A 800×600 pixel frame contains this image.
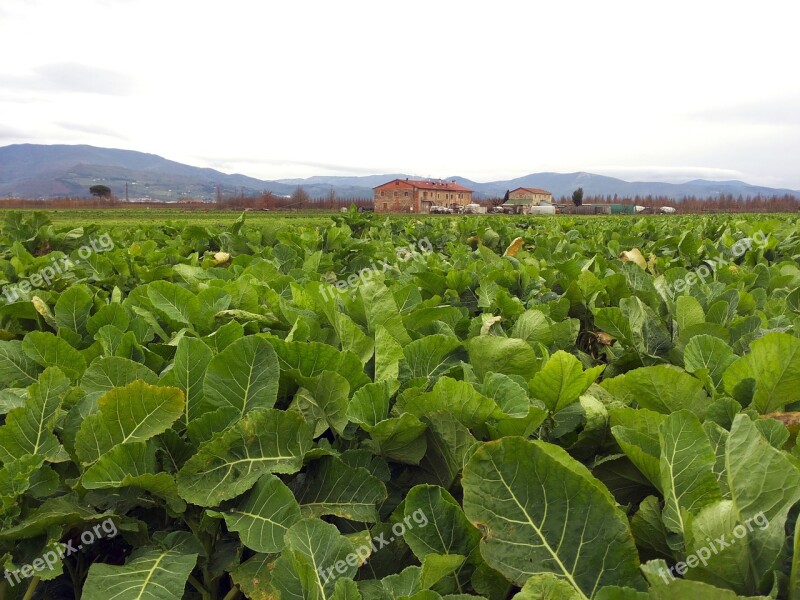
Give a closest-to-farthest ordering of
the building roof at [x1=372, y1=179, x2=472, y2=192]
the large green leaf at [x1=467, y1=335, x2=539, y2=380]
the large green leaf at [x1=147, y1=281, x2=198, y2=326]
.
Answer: the large green leaf at [x1=467, y1=335, x2=539, y2=380], the large green leaf at [x1=147, y1=281, x2=198, y2=326], the building roof at [x1=372, y1=179, x2=472, y2=192]

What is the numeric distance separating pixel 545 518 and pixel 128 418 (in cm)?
90

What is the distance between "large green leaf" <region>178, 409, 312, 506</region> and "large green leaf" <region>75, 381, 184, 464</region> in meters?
0.13

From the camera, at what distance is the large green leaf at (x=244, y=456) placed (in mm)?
1146

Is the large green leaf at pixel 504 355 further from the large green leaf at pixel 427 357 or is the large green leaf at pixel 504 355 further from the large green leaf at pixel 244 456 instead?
the large green leaf at pixel 244 456

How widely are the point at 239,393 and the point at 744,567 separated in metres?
1.05

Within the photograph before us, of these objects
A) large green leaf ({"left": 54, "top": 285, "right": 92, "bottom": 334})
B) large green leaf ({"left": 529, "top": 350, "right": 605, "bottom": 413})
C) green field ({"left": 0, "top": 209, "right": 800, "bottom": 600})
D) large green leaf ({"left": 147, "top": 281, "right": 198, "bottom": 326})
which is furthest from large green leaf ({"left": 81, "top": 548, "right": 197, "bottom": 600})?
large green leaf ({"left": 54, "top": 285, "right": 92, "bottom": 334})

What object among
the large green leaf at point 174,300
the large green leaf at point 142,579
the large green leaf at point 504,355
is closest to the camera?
the large green leaf at point 142,579

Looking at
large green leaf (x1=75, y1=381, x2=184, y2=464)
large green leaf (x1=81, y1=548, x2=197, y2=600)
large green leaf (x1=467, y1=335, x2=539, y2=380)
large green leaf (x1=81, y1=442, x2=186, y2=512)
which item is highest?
large green leaf (x1=467, y1=335, x2=539, y2=380)

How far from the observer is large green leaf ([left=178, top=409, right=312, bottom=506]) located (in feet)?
3.76

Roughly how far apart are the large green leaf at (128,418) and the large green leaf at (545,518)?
69cm

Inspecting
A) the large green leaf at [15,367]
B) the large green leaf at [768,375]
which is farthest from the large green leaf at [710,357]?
the large green leaf at [15,367]

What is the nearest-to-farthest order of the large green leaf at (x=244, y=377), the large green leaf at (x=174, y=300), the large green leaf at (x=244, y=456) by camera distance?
the large green leaf at (x=244, y=456), the large green leaf at (x=244, y=377), the large green leaf at (x=174, y=300)

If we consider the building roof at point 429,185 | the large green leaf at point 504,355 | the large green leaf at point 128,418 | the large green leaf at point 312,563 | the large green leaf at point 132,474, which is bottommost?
the large green leaf at point 312,563

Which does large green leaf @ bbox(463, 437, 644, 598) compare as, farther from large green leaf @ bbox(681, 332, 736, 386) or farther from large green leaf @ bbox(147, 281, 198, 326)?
large green leaf @ bbox(147, 281, 198, 326)
